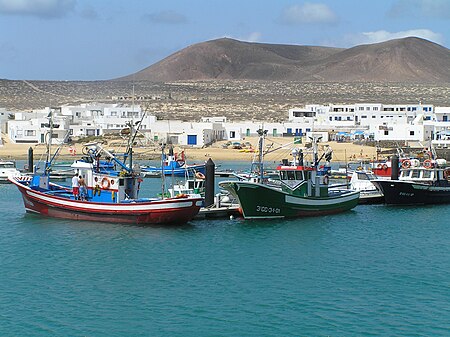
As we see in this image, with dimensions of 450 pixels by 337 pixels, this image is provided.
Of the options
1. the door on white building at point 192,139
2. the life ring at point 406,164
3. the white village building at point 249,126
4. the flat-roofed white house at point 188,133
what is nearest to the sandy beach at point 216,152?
the flat-roofed white house at point 188,133

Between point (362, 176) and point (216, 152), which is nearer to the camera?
point (362, 176)

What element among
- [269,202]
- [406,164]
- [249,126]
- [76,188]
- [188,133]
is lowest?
[269,202]

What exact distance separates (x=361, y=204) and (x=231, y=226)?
1224cm

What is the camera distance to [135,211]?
3475 cm

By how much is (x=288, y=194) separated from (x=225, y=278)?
11.8 m

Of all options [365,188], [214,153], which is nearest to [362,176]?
[365,188]

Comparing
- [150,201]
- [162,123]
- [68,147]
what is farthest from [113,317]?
[162,123]

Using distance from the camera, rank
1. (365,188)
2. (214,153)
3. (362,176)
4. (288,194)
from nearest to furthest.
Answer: (288,194) < (365,188) < (362,176) < (214,153)

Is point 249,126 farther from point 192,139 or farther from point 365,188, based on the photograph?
point 365,188

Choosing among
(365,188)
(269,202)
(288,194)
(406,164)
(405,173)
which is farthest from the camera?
(406,164)

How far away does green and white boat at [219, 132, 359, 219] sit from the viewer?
37000 millimetres

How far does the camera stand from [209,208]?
38.6m

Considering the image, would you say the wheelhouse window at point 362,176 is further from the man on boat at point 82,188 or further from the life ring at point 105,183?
the man on boat at point 82,188

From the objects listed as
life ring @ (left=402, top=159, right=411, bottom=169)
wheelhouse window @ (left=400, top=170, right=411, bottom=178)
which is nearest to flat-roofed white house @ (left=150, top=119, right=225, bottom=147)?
life ring @ (left=402, top=159, right=411, bottom=169)
